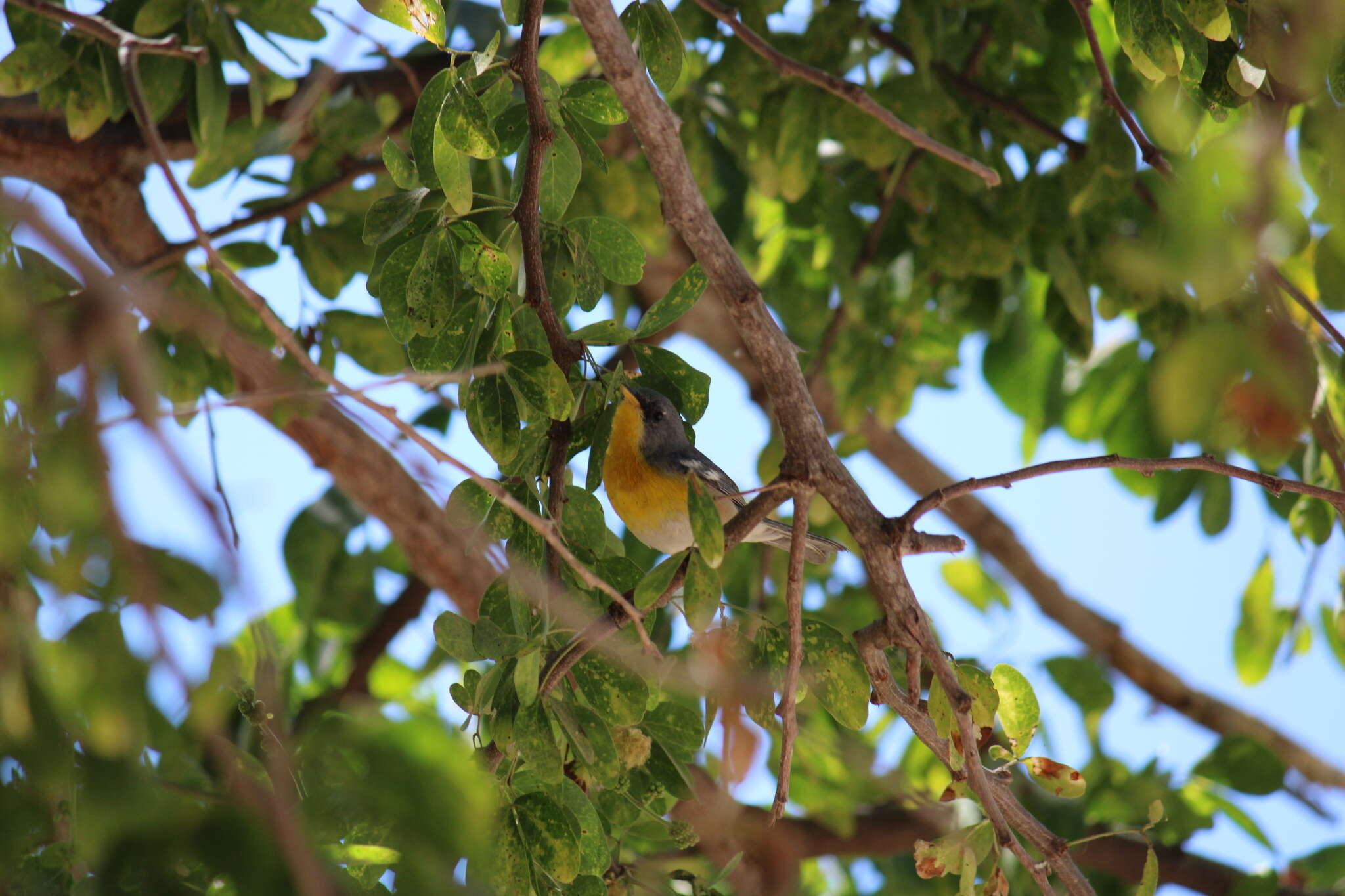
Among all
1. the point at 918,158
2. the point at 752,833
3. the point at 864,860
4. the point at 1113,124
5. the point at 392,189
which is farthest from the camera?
the point at 864,860

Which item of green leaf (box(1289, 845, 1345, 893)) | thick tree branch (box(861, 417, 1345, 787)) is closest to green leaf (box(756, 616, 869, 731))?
thick tree branch (box(861, 417, 1345, 787))

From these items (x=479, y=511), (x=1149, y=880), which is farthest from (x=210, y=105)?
(x=1149, y=880)

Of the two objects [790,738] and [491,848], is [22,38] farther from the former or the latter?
[790,738]

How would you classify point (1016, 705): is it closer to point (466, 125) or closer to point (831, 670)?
point (831, 670)

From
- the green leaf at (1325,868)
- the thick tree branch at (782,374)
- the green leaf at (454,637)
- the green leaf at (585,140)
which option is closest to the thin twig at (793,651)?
the thick tree branch at (782,374)

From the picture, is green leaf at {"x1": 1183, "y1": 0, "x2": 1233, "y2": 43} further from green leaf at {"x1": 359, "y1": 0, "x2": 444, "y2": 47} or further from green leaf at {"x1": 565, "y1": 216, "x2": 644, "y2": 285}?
green leaf at {"x1": 359, "y1": 0, "x2": 444, "y2": 47}

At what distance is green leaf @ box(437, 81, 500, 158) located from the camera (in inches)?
83.0

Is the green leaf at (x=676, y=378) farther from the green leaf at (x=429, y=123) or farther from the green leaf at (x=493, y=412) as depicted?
the green leaf at (x=429, y=123)

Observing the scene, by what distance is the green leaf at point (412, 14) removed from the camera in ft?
6.98

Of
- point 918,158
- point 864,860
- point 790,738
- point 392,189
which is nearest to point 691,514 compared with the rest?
point 790,738

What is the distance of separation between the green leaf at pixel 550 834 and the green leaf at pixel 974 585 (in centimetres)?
435

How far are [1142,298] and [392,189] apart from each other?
280cm

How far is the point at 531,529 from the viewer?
237cm

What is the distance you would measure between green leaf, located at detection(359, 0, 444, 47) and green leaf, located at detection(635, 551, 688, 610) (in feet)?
3.53
